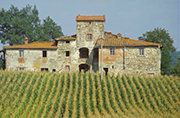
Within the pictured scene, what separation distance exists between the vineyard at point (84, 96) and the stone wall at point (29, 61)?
4.76 metres

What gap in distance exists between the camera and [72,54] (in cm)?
2977

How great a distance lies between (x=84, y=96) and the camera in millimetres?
→ 19812

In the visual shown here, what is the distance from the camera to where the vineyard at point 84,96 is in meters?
17.4

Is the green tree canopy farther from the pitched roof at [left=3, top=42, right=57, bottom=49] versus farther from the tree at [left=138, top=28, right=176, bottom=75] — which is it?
the tree at [left=138, top=28, right=176, bottom=75]

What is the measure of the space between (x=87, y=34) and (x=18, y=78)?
11179 millimetres

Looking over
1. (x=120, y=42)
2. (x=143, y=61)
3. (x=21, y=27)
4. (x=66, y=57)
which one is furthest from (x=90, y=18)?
(x=21, y=27)

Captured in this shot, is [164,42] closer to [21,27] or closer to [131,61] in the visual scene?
[131,61]

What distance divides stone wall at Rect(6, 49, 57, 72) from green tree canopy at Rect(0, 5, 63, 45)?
36.2 feet

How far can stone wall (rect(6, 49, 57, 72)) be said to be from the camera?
95.0 ft

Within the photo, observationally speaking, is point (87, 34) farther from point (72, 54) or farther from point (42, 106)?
point (42, 106)

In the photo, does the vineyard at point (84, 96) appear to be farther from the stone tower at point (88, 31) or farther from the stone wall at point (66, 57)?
the stone tower at point (88, 31)

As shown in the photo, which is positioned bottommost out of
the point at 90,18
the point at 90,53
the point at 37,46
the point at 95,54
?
the point at 95,54

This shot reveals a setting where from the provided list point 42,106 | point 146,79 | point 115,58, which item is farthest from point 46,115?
point 115,58

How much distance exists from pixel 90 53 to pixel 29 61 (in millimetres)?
8205
